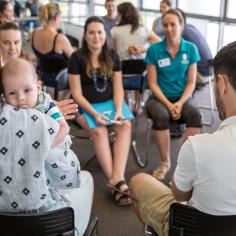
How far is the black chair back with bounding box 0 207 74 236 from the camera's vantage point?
4.24 ft

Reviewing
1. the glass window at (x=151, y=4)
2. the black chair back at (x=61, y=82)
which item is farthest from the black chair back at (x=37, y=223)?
the glass window at (x=151, y=4)

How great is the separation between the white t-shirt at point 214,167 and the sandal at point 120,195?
1.45 meters

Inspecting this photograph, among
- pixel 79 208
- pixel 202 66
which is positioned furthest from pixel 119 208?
pixel 202 66

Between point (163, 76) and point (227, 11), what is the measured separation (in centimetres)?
313

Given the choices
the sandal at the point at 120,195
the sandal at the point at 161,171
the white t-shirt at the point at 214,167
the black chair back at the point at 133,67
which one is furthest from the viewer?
the black chair back at the point at 133,67

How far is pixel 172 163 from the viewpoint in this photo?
3.29 metres

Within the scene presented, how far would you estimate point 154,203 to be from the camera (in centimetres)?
164

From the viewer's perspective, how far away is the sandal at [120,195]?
2.70 meters

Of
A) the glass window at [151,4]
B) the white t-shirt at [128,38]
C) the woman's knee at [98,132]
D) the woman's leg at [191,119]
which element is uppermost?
the glass window at [151,4]

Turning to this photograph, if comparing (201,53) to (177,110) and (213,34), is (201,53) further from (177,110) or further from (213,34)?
(213,34)

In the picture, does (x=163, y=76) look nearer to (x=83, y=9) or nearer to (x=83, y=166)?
(x=83, y=166)

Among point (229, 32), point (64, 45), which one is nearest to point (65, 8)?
point (229, 32)

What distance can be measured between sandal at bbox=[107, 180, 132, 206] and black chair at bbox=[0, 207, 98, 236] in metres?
1.35

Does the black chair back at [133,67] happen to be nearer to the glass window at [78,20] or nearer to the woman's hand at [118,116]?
the woman's hand at [118,116]
